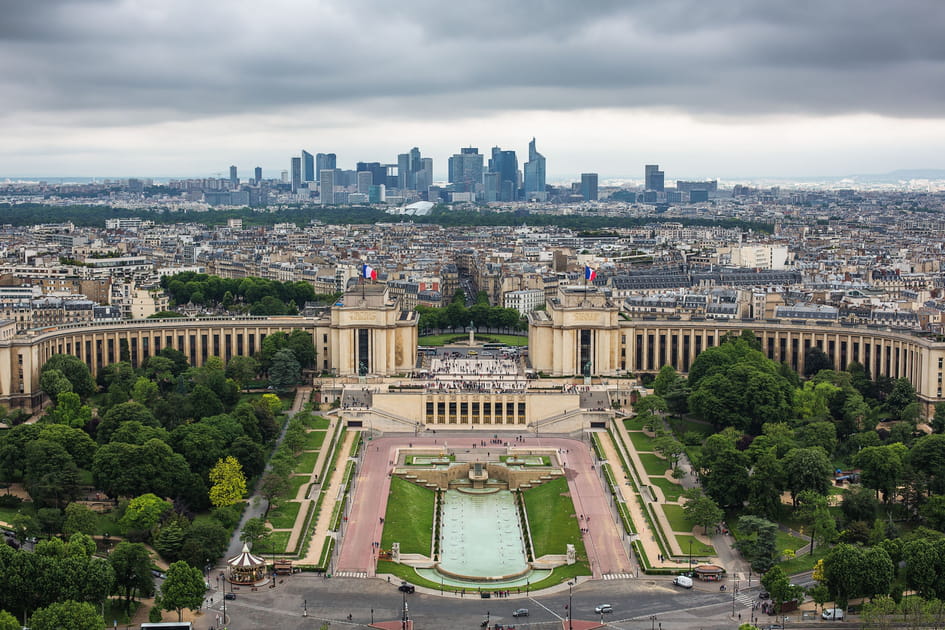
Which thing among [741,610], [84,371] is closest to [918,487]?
[741,610]

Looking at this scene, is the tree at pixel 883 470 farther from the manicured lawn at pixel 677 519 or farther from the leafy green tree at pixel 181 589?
the leafy green tree at pixel 181 589

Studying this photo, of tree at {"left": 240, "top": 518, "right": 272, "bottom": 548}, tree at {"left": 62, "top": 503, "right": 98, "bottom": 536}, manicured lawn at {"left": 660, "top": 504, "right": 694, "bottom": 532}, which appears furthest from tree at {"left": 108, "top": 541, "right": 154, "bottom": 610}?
manicured lawn at {"left": 660, "top": 504, "right": 694, "bottom": 532}

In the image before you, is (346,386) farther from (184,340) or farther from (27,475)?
(27,475)

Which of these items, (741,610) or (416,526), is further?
(416,526)

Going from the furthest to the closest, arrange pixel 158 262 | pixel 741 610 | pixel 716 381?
pixel 158 262, pixel 716 381, pixel 741 610

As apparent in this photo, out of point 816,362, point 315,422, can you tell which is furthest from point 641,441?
point 816,362

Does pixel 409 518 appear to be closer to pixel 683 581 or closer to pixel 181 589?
pixel 683 581

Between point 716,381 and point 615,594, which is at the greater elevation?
point 716,381
